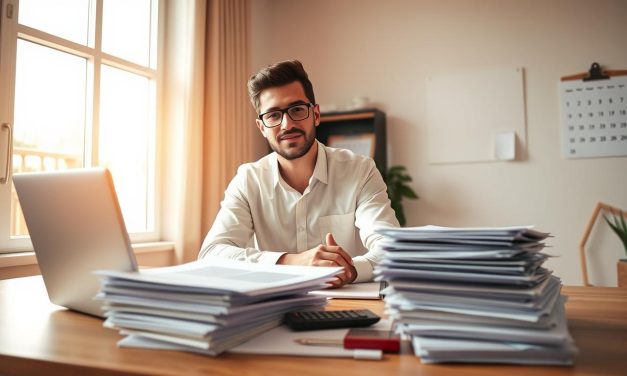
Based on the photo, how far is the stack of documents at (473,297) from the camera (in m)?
0.51


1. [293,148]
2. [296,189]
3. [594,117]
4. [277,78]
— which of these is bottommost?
[296,189]

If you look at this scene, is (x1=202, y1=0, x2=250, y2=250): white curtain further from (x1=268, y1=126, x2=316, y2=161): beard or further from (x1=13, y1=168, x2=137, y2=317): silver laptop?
(x1=13, y1=168, x2=137, y2=317): silver laptop

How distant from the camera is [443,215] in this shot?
129 inches

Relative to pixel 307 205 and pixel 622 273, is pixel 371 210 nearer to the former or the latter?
pixel 307 205

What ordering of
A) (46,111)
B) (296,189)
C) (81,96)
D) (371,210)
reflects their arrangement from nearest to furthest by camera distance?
1. (371,210)
2. (296,189)
3. (46,111)
4. (81,96)

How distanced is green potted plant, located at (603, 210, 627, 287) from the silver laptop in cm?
285

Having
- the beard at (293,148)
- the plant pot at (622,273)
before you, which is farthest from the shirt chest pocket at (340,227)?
the plant pot at (622,273)

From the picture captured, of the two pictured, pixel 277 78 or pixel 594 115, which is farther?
pixel 594 115

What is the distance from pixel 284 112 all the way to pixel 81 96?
1.48m

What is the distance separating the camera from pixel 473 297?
54 centimetres

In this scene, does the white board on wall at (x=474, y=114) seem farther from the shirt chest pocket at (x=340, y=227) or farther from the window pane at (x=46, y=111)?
the window pane at (x=46, y=111)

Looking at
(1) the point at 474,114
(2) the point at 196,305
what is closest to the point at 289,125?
(2) the point at 196,305

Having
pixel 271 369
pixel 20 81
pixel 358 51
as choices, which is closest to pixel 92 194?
pixel 271 369

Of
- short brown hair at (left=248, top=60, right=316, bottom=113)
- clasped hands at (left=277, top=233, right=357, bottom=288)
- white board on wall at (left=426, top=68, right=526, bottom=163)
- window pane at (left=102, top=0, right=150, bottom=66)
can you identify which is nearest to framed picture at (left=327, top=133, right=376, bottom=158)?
white board on wall at (left=426, top=68, right=526, bottom=163)
